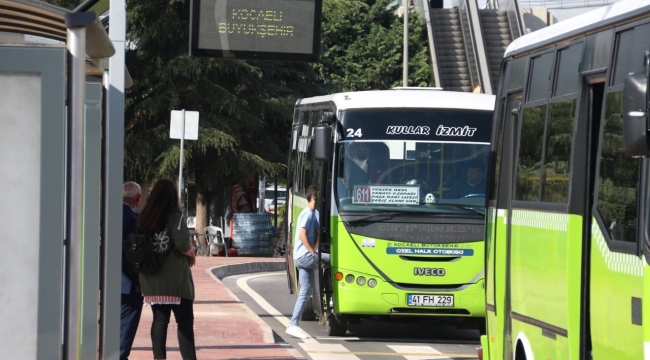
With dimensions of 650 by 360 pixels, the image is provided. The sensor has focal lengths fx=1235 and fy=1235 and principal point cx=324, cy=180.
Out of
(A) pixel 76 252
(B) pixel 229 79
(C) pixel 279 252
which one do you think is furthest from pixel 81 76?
(B) pixel 229 79

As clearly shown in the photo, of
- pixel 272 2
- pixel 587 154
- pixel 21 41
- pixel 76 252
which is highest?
pixel 272 2

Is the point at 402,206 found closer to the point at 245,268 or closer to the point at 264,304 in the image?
the point at 264,304

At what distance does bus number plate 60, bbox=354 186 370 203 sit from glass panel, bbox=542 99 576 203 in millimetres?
6689

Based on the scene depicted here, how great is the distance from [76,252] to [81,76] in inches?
32.2

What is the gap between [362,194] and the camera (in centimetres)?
1462

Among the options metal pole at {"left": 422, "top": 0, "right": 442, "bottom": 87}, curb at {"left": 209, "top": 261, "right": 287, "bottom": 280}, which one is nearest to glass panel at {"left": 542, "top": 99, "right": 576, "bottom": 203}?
curb at {"left": 209, "top": 261, "right": 287, "bottom": 280}

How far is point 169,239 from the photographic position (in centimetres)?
985

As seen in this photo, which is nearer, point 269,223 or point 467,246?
point 467,246

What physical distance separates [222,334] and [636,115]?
29.6 feet

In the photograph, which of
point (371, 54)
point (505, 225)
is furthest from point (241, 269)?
point (371, 54)

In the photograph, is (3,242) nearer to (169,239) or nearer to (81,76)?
(81,76)

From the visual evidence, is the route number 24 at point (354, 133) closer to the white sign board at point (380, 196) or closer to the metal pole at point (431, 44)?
the white sign board at point (380, 196)

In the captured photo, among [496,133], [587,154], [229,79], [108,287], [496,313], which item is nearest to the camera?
[587,154]

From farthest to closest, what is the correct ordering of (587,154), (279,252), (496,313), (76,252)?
1. (279,252)
2. (496,313)
3. (587,154)
4. (76,252)
